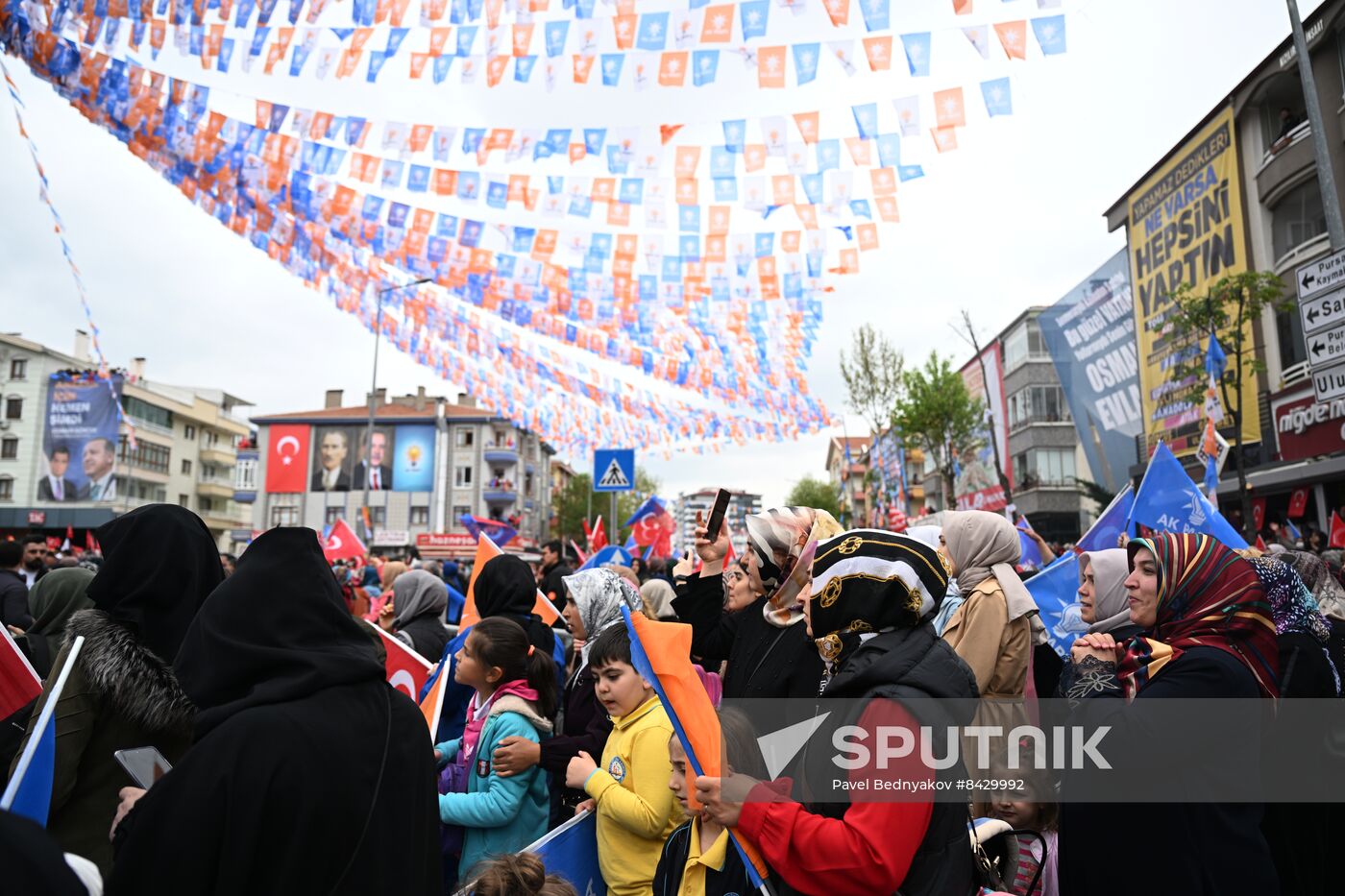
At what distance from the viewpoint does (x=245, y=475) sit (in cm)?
7350

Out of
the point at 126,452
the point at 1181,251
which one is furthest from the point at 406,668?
the point at 126,452

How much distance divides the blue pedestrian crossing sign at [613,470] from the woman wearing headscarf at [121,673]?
11779mm

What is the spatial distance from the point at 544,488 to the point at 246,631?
8408 cm

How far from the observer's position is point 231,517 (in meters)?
69.8

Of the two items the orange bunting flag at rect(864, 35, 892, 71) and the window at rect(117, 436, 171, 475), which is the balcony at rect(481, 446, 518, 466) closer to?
the window at rect(117, 436, 171, 475)

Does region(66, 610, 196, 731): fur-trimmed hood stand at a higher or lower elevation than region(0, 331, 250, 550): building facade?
lower

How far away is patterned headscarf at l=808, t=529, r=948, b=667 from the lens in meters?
2.33

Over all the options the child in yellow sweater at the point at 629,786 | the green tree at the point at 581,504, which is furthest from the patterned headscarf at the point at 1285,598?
the green tree at the point at 581,504

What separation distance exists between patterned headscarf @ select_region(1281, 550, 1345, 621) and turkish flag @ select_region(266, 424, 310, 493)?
7152cm

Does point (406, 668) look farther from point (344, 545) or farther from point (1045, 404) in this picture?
point (1045, 404)

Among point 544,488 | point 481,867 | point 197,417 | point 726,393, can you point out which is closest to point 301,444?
point 197,417

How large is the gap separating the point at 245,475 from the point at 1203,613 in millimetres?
80030

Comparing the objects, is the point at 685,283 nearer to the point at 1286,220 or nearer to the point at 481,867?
the point at 481,867

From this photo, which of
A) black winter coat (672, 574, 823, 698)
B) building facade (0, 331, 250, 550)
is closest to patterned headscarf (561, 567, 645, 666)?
black winter coat (672, 574, 823, 698)
